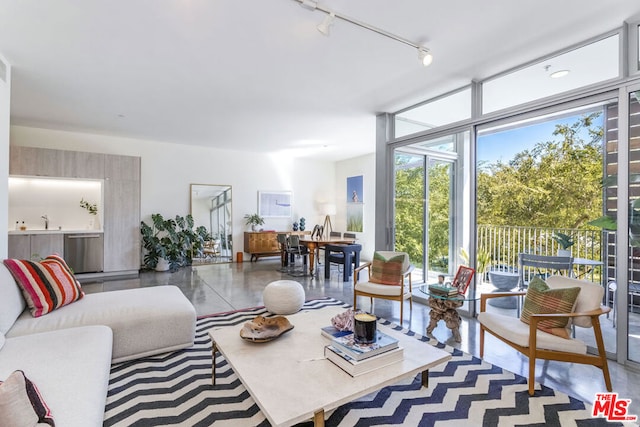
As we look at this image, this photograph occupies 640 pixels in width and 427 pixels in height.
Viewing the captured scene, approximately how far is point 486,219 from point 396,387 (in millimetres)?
2512

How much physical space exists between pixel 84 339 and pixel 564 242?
167 inches

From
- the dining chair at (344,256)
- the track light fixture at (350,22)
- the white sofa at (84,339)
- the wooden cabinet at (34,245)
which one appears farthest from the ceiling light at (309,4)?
the wooden cabinet at (34,245)

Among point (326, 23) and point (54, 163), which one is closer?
point (326, 23)

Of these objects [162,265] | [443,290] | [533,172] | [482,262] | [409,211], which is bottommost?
[162,265]

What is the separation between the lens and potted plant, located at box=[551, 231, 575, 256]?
3.16 m

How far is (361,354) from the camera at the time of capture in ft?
5.47

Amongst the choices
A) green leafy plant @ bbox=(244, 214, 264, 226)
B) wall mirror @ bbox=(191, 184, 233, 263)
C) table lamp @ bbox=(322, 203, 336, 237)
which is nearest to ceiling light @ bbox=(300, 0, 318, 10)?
wall mirror @ bbox=(191, 184, 233, 263)

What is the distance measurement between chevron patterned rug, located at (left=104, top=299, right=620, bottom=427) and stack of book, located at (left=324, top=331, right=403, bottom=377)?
1.25 feet

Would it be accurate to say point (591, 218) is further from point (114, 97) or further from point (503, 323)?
point (114, 97)

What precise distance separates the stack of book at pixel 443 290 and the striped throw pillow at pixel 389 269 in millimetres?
550

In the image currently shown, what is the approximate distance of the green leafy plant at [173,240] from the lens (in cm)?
646

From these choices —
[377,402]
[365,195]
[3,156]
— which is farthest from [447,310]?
[365,195]

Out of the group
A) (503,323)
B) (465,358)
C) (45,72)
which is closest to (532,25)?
(503,323)

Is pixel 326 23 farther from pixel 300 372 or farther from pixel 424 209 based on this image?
pixel 424 209
